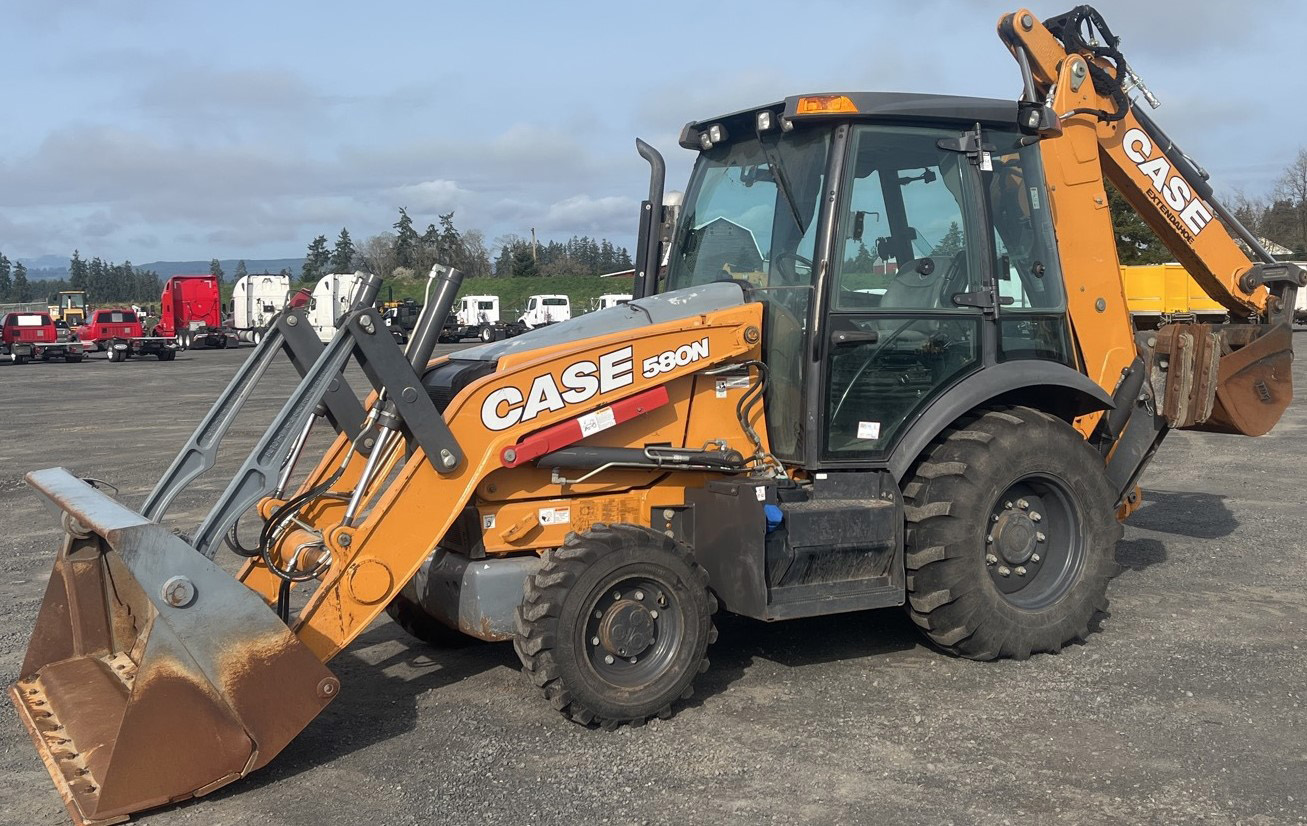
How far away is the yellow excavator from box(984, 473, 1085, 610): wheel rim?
0.02m

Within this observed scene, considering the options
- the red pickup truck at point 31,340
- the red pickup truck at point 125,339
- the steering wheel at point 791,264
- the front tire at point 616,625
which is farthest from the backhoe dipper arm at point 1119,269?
the red pickup truck at point 31,340

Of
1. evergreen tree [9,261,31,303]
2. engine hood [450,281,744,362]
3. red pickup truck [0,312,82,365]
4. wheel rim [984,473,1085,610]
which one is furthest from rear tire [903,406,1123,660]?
evergreen tree [9,261,31,303]

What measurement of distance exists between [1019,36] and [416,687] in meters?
4.60

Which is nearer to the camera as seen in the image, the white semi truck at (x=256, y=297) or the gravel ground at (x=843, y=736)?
the gravel ground at (x=843, y=736)

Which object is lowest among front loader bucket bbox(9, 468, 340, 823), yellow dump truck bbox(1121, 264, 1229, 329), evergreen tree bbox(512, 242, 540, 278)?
front loader bucket bbox(9, 468, 340, 823)

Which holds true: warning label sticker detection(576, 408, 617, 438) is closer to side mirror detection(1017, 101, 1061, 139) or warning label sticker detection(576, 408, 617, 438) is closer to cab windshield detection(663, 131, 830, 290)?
cab windshield detection(663, 131, 830, 290)

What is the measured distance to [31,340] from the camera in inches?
1511

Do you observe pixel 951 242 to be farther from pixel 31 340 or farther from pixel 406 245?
pixel 406 245

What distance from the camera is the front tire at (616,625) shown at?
4.81 m

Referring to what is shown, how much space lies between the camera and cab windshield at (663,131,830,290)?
223 inches

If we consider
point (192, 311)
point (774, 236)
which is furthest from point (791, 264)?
point (192, 311)

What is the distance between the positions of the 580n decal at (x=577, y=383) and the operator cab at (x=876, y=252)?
555 mm

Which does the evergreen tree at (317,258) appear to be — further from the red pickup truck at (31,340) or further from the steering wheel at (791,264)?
the steering wheel at (791,264)

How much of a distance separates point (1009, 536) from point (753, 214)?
2.06m
